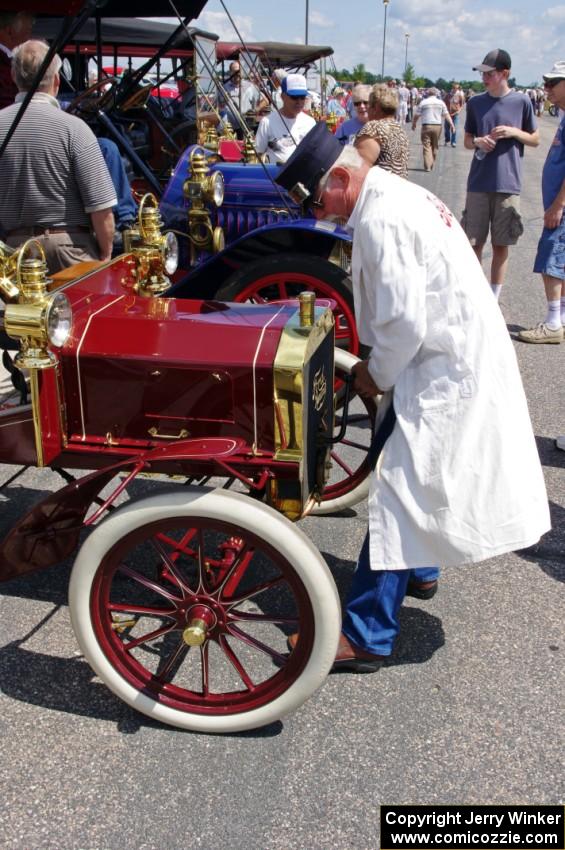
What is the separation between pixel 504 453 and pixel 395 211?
660 mm

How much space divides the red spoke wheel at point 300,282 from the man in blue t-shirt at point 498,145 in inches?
79.5

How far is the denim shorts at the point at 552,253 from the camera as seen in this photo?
4.77m

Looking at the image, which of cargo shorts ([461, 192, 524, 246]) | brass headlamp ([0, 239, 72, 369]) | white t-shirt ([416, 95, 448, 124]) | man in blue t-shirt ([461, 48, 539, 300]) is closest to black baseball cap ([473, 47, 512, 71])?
man in blue t-shirt ([461, 48, 539, 300])

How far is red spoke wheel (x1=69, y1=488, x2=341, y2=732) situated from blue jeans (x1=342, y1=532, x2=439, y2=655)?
10.3 inches

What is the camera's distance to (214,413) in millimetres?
2035

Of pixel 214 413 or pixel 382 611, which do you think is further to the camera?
pixel 382 611

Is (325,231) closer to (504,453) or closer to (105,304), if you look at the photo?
(105,304)

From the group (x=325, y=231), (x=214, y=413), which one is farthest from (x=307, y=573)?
(x=325, y=231)

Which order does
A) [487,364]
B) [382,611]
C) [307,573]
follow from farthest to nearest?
[382,611]
[487,364]
[307,573]

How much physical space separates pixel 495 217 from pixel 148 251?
11.3ft

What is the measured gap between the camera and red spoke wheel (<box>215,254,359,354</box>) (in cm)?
380

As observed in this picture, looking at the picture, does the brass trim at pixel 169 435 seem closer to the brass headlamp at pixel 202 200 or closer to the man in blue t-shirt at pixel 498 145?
the brass headlamp at pixel 202 200

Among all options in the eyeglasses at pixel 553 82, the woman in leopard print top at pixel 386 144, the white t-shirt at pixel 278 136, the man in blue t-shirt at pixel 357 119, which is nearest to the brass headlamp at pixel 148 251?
the woman in leopard print top at pixel 386 144

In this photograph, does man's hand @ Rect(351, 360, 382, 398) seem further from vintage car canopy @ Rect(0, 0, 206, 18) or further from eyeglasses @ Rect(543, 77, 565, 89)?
eyeglasses @ Rect(543, 77, 565, 89)
